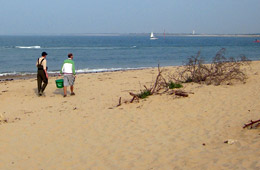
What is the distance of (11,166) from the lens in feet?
16.9

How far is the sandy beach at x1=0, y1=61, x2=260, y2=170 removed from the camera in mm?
4957

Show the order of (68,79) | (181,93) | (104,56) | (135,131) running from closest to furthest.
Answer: (135,131) < (181,93) < (68,79) < (104,56)

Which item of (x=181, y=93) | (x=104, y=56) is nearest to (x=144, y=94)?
(x=181, y=93)

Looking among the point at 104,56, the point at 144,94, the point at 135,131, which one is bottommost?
the point at 104,56

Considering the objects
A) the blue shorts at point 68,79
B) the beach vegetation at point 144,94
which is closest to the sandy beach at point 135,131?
the beach vegetation at point 144,94

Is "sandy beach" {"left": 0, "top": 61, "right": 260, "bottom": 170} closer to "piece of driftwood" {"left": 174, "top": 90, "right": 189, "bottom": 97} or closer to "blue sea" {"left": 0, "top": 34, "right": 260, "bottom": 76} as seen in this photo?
"piece of driftwood" {"left": 174, "top": 90, "right": 189, "bottom": 97}

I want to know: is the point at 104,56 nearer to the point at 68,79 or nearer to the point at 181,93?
the point at 68,79

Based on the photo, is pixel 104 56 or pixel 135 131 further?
pixel 104 56

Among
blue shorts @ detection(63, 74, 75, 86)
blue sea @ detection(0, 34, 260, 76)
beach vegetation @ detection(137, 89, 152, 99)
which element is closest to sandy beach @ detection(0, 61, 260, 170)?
beach vegetation @ detection(137, 89, 152, 99)

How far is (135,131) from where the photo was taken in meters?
6.60

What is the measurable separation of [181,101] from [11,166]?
16.6 feet

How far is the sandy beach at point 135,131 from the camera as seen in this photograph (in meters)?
4.96

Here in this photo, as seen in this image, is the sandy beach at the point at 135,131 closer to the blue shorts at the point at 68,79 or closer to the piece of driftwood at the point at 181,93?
the piece of driftwood at the point at 181,93

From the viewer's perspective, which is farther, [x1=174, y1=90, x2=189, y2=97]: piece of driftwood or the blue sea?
the blue sea
